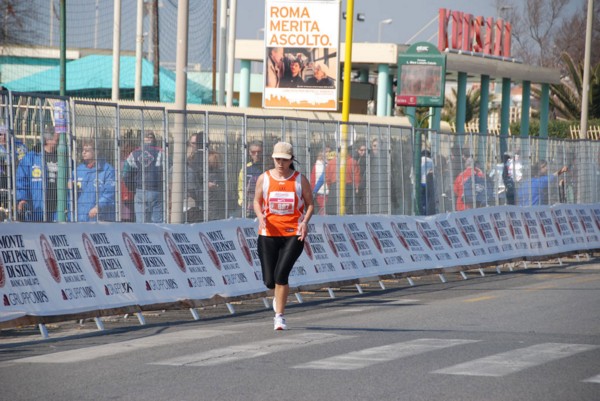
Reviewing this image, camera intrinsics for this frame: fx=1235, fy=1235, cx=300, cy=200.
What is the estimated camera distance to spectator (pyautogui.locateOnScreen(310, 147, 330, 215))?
63.0 feet

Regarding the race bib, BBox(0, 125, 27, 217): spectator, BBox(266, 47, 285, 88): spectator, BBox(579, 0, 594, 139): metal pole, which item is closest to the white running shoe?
the race bib

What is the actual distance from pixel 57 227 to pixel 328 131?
724cm

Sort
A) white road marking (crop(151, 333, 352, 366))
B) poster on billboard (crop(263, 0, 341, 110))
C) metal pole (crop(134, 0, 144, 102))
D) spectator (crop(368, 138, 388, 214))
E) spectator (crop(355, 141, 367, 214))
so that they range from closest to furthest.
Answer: white road marking (crop(151, 333, 352, 366)), spectator (crop(355, 141, 367, 214)), spectator (crop(368, 138, 388, 214)), metal pole (crop(134, 0, 144, 102)), poster on billboard (crop(263, 0, 341, 110))

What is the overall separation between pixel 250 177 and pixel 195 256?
3141 millimetres

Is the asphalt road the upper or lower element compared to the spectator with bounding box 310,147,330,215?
lower

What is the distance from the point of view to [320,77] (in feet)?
120

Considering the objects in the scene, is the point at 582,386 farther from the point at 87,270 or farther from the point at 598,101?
the point at 598,101

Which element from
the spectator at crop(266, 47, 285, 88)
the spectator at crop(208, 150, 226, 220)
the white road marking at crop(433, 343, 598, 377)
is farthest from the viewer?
the spectator at crop(266, 47, 285, 88)

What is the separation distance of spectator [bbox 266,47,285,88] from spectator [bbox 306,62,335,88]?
97 cm

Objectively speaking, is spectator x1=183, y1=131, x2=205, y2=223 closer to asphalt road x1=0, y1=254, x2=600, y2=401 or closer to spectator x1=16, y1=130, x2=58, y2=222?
asphalt road x1=0, y1=254, x2=600, y2=401

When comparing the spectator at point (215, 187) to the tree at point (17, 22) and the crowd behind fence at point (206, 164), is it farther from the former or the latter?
the tree at point (17, 22)

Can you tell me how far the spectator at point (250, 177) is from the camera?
1744 centimetres

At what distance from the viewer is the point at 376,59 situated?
1810 inches

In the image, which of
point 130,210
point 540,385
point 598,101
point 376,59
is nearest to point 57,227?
point 130,210
